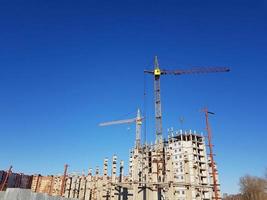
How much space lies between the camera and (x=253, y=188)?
76.4 m

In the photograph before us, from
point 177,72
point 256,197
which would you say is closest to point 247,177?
point 256,197

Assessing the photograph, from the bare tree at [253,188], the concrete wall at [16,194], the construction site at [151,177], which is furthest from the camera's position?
the bare tree at [253,188]

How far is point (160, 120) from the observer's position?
74500 mm

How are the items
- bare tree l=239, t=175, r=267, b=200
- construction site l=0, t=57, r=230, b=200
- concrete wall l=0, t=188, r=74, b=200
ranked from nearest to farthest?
1. concrete wall l=0, t=188, r=74, b=200
2. construction site l=0, t=57, r=230, b=200
3. bare tree l=239, t=175, r=267, b=200

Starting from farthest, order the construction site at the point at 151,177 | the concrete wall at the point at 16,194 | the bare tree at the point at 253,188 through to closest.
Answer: the bare tree at the point at 253,188 < the construction site at the point at 151,177 < the concrete wall at the point at 16,194

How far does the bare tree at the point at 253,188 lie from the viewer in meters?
74.1

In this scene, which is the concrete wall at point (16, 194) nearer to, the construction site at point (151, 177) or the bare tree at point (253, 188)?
the construction site at point (151, 177)

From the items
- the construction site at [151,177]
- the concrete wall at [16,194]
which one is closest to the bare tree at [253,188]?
the construction site at [151,177]

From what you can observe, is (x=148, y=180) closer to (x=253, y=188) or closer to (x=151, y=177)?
(x=151, y=177)

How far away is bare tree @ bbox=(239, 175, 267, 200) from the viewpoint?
243 ft

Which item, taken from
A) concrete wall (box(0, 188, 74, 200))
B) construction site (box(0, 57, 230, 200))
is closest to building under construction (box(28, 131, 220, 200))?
construction site (box(0, 57, 230, 200))

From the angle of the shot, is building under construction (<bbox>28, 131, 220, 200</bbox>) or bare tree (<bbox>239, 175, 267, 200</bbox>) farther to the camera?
bare tree (<bbox>239, 175, 267, 200</bbox>)

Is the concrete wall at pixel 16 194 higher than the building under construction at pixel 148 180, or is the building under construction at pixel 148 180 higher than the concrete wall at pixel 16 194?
the building under construction at pixel 148 180

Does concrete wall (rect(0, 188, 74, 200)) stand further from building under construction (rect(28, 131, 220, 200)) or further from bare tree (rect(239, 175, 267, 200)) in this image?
bare tree (rect(239, 175, 267, 200))
